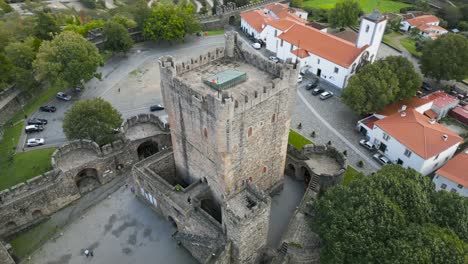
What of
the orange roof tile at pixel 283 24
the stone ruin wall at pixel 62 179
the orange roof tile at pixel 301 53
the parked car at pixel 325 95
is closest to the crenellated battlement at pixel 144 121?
the stone ruin wall at pixel 62 179

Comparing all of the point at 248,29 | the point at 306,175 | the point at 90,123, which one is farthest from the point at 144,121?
the point at 248,29

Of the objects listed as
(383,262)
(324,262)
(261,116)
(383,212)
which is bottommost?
(324,262)

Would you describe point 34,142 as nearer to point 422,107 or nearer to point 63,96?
point 63,96

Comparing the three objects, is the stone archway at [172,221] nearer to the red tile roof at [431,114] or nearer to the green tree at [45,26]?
the red tile roof at [431,114]

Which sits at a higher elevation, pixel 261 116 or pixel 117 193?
pixel 261 116

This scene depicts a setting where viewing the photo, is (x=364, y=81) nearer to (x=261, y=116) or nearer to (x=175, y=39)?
(x=261, y=116)

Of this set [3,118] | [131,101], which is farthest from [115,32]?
[3,118]
